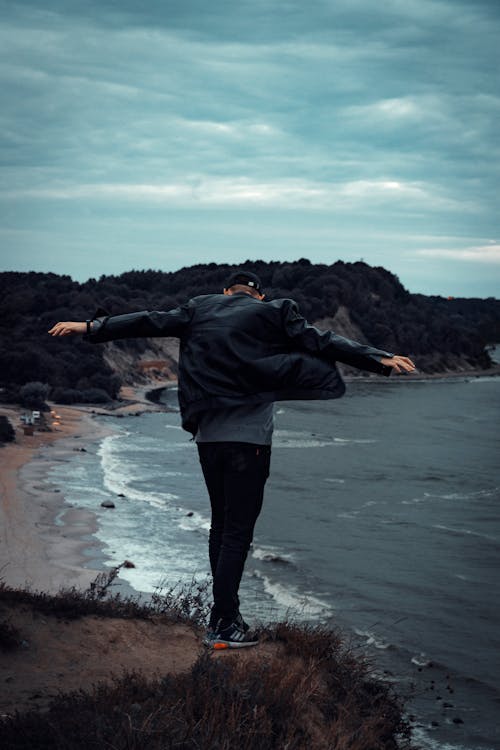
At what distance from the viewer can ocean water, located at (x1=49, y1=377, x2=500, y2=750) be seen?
10484 millimetres

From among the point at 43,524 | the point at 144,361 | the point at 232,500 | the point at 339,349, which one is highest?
the point at 339,349

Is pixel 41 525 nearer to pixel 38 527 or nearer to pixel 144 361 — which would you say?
pixel 38 527

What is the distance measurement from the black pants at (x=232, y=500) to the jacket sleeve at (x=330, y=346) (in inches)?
25.8

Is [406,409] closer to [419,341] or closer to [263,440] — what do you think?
[419,341]

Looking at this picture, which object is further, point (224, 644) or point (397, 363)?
point (224, 644)

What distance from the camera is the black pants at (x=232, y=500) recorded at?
4.85 meters

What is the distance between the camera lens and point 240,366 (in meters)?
4.73

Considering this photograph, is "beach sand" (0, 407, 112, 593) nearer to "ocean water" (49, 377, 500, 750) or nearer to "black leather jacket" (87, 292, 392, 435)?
"ocean water" (49, 377, 500, 750)

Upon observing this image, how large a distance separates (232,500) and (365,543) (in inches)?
539

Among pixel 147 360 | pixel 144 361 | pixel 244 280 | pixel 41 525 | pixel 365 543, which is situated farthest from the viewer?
pixel 147 360

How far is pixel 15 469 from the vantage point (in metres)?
23.0

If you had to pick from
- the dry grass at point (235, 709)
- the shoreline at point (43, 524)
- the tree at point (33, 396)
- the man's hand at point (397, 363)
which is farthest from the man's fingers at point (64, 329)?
the tree at point (33, 396)

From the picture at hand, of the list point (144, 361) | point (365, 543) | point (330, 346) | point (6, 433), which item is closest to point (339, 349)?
point (330, 346)

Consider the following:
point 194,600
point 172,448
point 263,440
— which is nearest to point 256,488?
point 263,440
